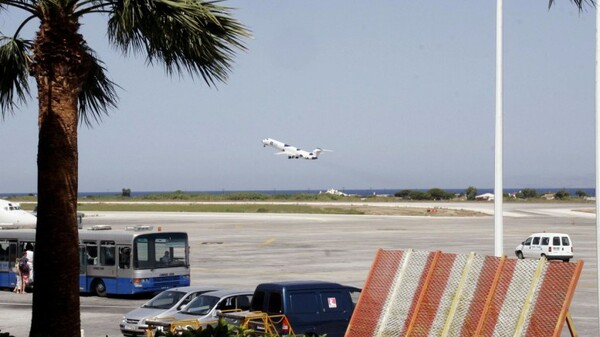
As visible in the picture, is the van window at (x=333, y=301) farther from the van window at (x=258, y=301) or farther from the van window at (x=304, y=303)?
the van window at (x=258, y=301)

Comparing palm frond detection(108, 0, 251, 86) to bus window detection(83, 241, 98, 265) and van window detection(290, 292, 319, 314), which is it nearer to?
van window detection(290, 292, 319, 314)

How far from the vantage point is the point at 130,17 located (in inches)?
459

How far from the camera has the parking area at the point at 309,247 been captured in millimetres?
30203

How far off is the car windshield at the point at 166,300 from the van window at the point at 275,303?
204 inches

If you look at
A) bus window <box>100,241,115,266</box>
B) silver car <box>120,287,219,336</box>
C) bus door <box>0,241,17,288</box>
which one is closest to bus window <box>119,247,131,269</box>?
bus window <box>100,241,115,266</box>

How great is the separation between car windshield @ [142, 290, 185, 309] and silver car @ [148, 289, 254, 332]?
4.31ft

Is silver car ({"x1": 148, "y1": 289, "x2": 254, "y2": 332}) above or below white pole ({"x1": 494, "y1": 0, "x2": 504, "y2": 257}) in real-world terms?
below

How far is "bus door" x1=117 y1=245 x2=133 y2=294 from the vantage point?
33.7m

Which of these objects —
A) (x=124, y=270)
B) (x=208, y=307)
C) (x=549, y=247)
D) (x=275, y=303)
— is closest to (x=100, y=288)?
(x=124, y=270)

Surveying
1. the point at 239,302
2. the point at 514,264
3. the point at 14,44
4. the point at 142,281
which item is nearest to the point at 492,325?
the point at 514,264

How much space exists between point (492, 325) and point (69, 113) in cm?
654

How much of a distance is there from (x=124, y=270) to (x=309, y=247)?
23594mm

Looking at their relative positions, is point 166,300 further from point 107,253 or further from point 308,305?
point 107,253

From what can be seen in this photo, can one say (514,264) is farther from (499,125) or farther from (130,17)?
(499,125)
